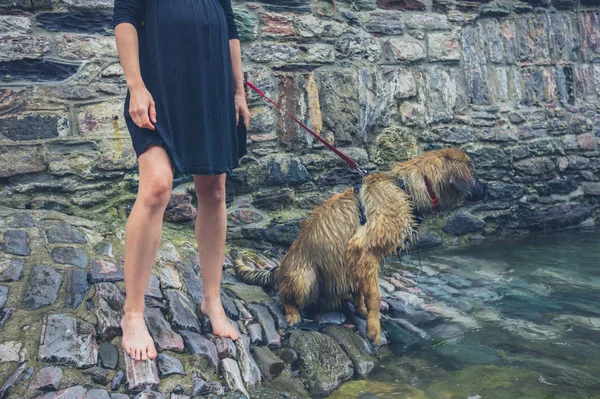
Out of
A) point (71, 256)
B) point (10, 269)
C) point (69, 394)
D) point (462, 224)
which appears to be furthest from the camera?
point (462, 224)

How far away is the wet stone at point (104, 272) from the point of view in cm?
330

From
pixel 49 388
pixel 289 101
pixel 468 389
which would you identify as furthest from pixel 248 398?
pixel 289 101

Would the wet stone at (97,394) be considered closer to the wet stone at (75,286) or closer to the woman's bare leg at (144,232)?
the woman's bare leg at (144,232)

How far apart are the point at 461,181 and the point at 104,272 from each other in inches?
88.5

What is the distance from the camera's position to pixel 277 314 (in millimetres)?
3723

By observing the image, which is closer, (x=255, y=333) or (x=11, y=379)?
(x=11, y=379)

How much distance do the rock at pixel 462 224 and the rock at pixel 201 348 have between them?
3209 millimetres

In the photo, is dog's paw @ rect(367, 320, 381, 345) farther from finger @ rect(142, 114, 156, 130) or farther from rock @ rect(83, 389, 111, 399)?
finger @ rect(142, 114, 156, 130)

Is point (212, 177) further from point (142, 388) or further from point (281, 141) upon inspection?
point (281, 141)

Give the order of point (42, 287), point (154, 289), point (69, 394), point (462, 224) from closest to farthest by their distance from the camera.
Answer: point (69, 394) → point (42, 287) → point (154, 289) → point (462, 224)

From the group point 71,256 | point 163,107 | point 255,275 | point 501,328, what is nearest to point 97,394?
point 71,256

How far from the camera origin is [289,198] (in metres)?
5.01

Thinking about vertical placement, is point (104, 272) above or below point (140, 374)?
above

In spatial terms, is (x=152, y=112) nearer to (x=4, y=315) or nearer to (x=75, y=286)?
(x=75, y=286)
